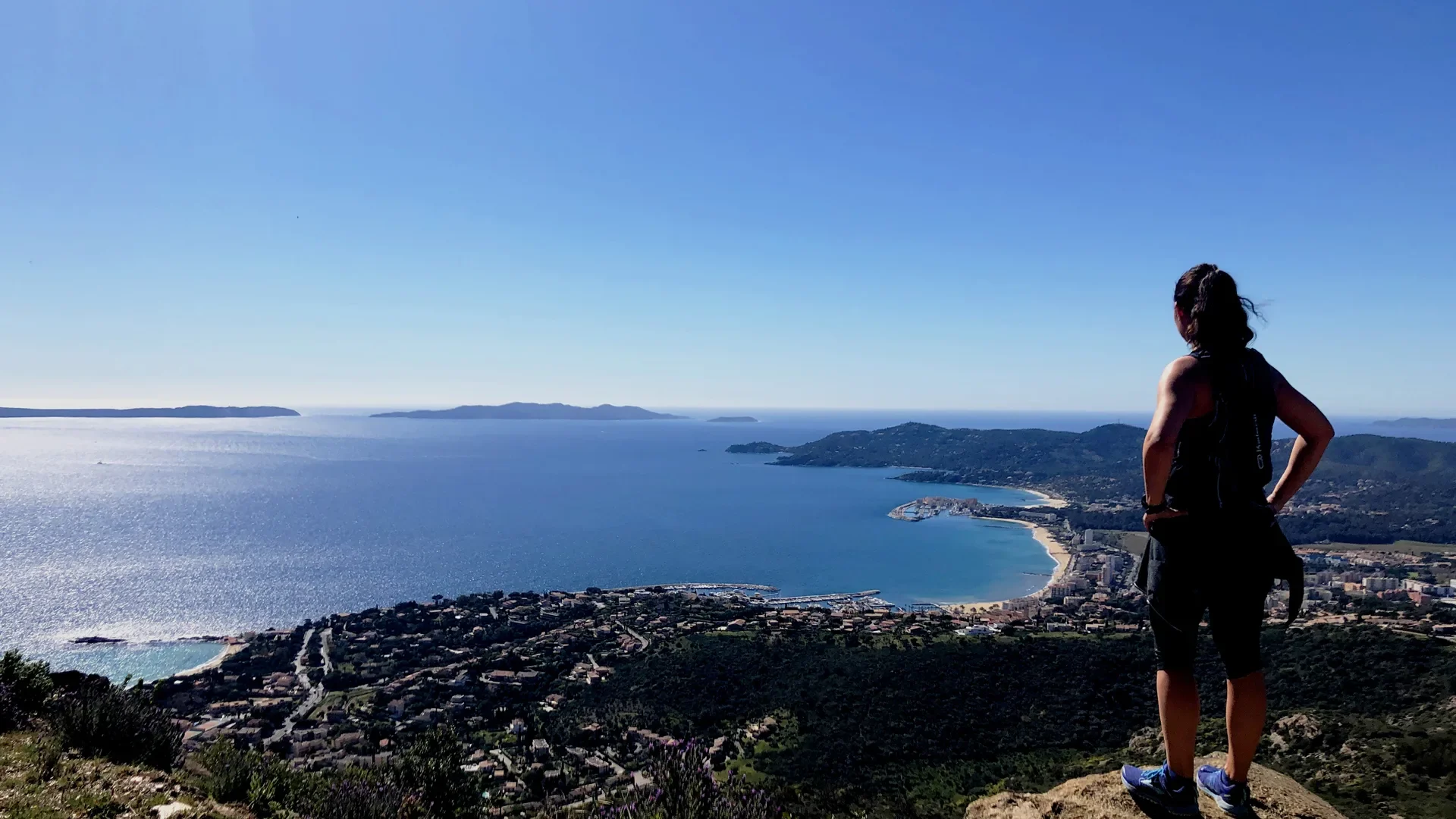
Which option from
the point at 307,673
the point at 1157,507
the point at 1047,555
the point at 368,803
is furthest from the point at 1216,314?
the point at 1047,555

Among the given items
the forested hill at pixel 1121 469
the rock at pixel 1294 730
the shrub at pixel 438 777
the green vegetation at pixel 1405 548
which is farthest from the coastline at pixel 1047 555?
the shrub at pixel 438 777

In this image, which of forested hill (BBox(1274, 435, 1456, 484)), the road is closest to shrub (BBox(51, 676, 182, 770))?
the road

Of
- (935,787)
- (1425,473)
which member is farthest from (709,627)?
(1425,473)

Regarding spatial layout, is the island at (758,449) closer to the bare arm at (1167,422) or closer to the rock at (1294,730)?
the rock at (1294,730)

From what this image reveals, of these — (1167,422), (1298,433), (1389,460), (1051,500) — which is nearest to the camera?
(1167,422)

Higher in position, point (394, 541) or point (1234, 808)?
point (1234, 808)

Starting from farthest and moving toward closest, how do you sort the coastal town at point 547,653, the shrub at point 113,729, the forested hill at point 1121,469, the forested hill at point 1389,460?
the forested hill at point 1389,460, the forested hill at point 1121,469, the coastal town at point 547,653, the shrub at point 113,729

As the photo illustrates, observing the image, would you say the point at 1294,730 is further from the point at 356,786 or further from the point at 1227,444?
the point at 356,786
